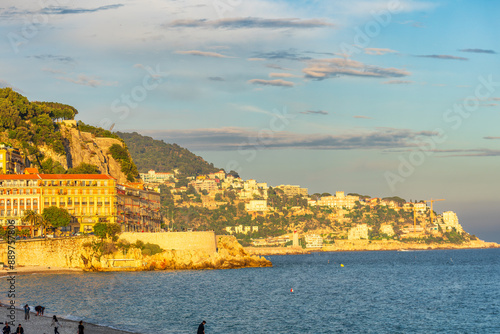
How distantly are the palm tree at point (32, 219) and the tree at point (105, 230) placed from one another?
26.4 feet

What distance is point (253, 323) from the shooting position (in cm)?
5616

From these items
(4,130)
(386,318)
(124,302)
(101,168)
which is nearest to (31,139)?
(4,130)

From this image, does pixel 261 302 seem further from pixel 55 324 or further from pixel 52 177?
pixel 52 177

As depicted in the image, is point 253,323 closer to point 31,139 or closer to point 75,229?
point 75,229

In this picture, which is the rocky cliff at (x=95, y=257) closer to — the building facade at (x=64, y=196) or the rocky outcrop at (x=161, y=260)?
the rocky outcrop at (x=161, y=260)

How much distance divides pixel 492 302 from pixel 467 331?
2044 cm

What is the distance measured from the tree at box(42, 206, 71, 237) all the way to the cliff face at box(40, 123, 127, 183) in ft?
64.1

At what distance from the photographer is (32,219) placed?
101812mm

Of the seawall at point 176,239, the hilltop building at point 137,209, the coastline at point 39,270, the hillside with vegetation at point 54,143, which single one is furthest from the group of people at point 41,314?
the hillside with vegetation at point 54,143

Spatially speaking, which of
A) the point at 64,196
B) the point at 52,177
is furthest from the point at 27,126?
the point at 64,196

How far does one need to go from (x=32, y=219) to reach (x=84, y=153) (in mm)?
28658

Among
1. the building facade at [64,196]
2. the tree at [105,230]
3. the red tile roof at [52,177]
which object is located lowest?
Result: the tree at [105,230]

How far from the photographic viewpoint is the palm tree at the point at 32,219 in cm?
10138

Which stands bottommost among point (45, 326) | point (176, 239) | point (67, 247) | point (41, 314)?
point (45, 326)
